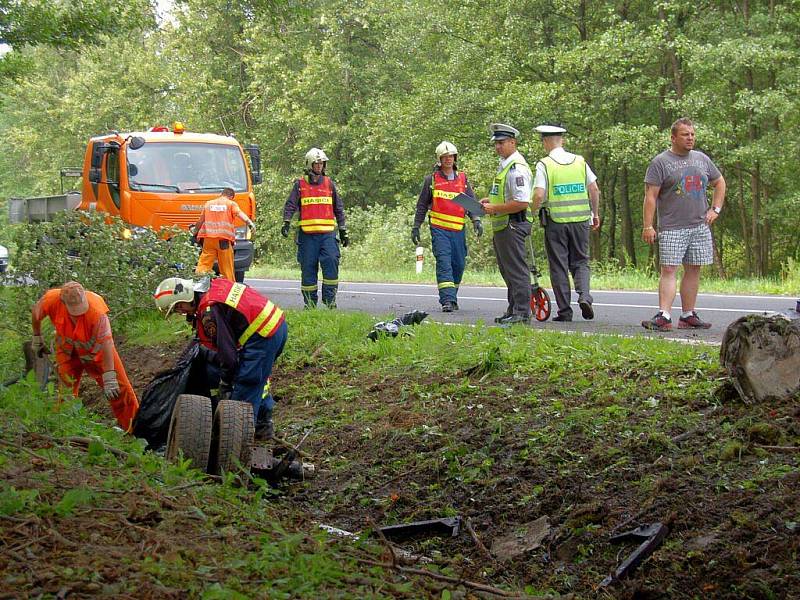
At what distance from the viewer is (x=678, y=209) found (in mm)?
10023

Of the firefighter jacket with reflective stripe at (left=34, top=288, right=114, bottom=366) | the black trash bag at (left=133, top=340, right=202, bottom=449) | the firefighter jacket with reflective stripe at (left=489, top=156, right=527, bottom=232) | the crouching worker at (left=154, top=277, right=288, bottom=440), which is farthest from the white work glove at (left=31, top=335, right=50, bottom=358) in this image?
the firefighter jacket with reflective stripe at (left=489, top=156, right=527, bottom=232)

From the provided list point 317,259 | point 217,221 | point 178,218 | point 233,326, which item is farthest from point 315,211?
point 233,326

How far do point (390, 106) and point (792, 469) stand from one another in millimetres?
24824

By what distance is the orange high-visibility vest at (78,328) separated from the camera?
27.4 feet

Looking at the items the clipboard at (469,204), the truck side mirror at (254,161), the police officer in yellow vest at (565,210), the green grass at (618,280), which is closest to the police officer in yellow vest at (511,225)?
the police officer in yellow vest at (565,210)

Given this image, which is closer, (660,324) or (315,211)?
(660,324)

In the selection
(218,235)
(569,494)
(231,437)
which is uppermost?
(218,235)

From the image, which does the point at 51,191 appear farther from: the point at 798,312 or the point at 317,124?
the point at 798,312

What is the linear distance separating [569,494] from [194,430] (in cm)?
234

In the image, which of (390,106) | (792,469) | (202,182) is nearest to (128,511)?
(792,469)

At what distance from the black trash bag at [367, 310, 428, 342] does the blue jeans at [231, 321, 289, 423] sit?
3263 millimetres

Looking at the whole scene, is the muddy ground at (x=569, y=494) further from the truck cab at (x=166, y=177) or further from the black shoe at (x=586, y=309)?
the truck cab at (x=166, y=177)

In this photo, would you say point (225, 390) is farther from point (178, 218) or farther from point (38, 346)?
point (178, 218)

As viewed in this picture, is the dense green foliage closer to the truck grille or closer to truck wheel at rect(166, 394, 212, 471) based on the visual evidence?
the truck grille
